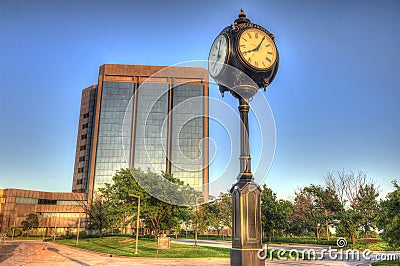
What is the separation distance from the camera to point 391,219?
14.0 meters

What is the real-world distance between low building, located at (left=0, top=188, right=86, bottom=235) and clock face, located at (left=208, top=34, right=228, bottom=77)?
242 feet

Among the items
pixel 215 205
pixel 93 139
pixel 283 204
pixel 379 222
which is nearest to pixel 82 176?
pixel 93 139

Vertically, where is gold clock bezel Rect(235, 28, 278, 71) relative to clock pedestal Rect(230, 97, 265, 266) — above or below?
above

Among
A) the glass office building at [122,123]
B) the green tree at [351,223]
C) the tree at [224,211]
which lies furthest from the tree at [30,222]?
the green tree at [351,223]

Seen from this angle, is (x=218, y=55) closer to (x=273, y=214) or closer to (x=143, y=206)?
(x=143, y=206)

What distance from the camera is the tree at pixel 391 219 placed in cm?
1373

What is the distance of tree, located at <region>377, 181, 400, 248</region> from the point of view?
1373 cm

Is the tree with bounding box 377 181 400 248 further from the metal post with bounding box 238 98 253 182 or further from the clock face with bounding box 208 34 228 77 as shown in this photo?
the clock face with bounding box 208 34 228 77

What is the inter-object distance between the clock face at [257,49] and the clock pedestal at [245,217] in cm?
144

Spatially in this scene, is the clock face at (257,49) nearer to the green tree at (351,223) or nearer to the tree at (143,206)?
the green tree at (351,223)

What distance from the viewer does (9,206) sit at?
71.8 m

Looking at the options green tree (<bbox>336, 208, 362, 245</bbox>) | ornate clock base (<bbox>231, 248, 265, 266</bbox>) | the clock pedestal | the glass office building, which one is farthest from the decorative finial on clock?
the glass office building

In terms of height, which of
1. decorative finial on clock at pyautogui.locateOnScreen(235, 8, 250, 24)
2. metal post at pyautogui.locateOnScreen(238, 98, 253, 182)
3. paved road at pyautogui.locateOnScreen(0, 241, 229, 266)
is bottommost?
paved road at pyautogui.locateOnScreen(0, 241, 229, 266)

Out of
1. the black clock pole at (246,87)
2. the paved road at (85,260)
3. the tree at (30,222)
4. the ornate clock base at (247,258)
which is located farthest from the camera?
the tree at (30,222)
